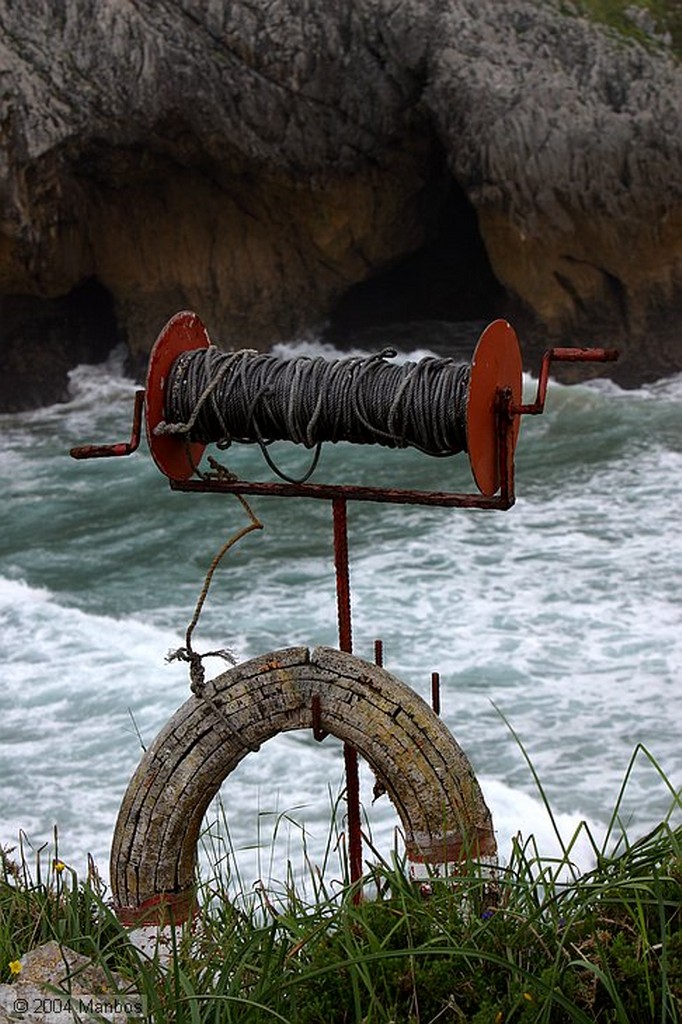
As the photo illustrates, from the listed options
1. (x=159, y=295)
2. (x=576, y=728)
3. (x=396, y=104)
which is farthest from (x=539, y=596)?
(x=159, y=295)

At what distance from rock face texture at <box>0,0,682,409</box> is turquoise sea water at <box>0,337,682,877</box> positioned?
1.17 meters

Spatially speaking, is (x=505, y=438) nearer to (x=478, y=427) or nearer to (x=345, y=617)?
(x=478, y=427)

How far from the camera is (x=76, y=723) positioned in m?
6.55

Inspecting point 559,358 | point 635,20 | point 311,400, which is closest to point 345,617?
point 311,400

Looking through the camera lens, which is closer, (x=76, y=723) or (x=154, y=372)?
(x=154, y=372)

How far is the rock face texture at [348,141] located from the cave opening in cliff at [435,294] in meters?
0.89

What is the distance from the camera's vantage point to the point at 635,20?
1181cm

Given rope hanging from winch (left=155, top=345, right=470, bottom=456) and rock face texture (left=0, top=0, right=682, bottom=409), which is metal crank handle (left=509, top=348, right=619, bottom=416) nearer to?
rope hanging from winch (left=155, top=345, right=470, bottom=456)

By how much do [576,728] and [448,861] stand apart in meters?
4.01

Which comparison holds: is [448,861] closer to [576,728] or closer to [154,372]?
[154,372]

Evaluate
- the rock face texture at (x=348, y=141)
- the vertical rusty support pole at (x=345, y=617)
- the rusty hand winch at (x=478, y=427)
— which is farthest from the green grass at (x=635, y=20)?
the vertical rusty support pole at (x=345, y=617)

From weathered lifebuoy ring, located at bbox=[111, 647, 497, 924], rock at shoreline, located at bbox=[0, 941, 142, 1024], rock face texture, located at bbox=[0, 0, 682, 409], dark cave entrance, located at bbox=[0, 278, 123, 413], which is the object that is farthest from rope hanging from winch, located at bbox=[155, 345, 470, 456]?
dark cave entrance, located at bbox=[0, 278, 123, 413]

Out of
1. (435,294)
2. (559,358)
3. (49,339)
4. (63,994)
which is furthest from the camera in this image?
(435,294)

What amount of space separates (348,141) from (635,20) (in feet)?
8.47
